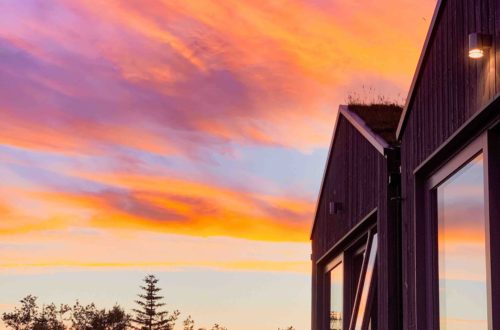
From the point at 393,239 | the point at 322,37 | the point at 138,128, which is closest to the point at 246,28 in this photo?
the point at 322,37

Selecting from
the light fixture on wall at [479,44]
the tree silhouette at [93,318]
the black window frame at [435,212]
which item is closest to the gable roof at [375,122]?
the black window frame at [435,212]

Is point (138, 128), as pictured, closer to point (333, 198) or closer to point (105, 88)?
point (105, 88)

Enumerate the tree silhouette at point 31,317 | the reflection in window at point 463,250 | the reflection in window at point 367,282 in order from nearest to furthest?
the reflection in window at point 463,250 → the reflection in window at point 367,282 → the tree silhouette at point 31,317

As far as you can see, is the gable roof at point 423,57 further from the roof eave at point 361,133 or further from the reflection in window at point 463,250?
the reflection in window at point 463,250

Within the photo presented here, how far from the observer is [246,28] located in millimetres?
13758

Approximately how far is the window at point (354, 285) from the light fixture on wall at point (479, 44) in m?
4.08

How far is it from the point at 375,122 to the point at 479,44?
464 centimetres

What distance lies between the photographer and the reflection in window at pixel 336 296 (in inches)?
477

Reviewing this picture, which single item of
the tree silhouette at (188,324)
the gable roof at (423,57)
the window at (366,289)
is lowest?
the window at (366,289)

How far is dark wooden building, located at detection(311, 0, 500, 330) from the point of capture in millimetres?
Result: 5785

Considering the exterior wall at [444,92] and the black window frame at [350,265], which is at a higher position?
the exterior wall at [444,92]

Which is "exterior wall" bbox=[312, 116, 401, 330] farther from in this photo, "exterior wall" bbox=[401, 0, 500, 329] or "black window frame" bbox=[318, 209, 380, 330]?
"exterior wall" bbox=[401, 0, 500, 329]

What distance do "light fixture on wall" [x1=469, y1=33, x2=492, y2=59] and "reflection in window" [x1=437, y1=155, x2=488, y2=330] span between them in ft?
2.48

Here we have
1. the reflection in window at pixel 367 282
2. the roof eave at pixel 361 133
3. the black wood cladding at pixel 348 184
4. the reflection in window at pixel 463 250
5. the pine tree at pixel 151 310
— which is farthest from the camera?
the pine tree at pixel 151 310
